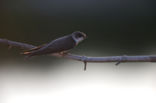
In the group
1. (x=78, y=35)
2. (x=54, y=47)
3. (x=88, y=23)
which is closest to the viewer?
(x=54, y=47)

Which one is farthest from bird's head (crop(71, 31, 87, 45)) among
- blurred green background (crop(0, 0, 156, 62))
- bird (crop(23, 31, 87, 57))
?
blurred green background (crop(0, 0, 156, 62))

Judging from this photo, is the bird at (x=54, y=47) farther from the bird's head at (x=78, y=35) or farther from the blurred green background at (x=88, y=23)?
the blurred green background at (x=88, y=23)

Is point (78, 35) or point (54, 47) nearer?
point (54, 47)

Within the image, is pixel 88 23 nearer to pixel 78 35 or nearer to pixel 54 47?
pixel 78 35

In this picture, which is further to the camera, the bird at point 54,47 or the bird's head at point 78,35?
the bird's head at point 78,35

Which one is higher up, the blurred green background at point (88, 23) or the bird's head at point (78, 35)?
the blurred green background at point (88, 23)

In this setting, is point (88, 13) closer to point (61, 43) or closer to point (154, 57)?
point (61, 43)

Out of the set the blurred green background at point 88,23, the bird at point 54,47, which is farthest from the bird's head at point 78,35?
the blurred green background at point 88,23

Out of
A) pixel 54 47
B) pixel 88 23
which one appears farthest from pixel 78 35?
pixel 88 23
